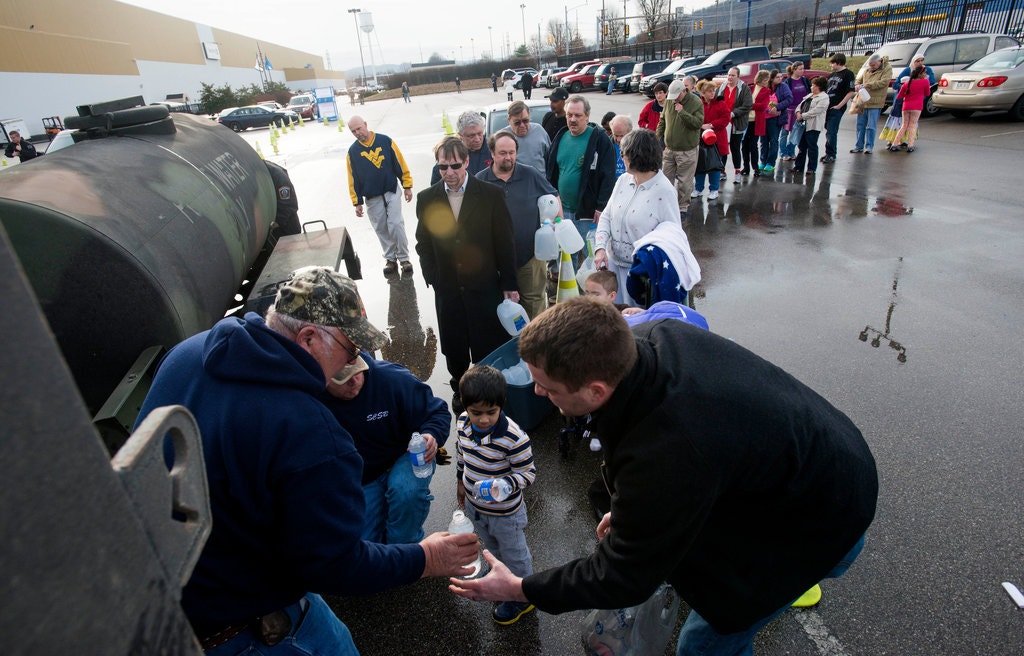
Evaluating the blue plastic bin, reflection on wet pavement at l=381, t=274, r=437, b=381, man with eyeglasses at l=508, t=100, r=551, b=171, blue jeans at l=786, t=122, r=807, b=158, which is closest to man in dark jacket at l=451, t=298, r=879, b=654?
the blue plastic bin

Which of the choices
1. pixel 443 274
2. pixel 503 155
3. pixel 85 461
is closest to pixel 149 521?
pixel 85 461

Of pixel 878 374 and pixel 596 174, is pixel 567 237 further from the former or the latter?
pixel 878 374

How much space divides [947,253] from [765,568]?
23.2 feet

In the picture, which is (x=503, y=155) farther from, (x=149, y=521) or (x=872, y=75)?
(x=872, y=75)

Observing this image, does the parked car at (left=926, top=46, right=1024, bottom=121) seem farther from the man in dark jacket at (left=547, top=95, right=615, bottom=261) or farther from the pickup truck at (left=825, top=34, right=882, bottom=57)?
the man in dark jacket at (left=547, top=95, right=615, bottom=261)

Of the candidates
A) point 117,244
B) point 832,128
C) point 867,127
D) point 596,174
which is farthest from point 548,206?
point 867,127

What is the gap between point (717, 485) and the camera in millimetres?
1479

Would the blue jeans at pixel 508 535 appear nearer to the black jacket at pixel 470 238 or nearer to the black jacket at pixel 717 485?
the black jacket at pixel 717 485

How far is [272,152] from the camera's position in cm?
2077

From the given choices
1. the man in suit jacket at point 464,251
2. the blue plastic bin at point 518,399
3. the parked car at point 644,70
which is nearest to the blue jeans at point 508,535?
the blue plastic bin at point 518,399

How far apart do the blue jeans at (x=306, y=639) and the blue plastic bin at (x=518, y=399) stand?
202cm

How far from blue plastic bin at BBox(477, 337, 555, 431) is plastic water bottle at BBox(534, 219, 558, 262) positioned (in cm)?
92

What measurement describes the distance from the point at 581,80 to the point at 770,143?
2842 cm

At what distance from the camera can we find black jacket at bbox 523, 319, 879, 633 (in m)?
1.47
